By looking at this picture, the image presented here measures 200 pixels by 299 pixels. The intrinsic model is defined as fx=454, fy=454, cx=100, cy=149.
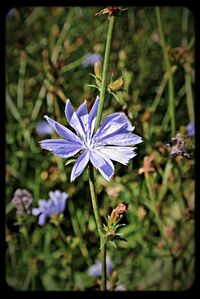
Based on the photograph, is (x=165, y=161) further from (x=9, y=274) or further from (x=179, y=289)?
(x=9, y=274)

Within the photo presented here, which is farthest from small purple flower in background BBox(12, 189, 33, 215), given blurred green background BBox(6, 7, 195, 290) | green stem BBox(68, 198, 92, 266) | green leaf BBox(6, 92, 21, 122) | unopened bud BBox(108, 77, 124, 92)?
unopened bud BBox(108, 77, 124, 92)

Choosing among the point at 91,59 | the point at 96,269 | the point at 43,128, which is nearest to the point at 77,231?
the point at 96,269

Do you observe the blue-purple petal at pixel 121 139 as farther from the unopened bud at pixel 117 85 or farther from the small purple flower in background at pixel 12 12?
the small purple flower in background at pixel 12 12

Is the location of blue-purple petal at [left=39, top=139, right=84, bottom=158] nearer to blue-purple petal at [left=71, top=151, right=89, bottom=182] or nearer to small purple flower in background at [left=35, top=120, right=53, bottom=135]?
blue-purple petal at [left=71, top=151, right=89, bottom=182]

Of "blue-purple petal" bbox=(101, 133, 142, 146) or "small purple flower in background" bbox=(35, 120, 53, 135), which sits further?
"small purple flower in background" bbox=(35, 120, 53, 135)

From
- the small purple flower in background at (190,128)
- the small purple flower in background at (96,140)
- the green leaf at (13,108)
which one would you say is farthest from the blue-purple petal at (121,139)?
the green leaf at (13,108)

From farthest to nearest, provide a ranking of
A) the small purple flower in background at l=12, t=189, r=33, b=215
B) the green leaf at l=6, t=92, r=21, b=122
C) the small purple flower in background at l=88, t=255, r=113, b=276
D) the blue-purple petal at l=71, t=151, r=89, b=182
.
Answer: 1. the green leaf at l=6, t=92, r=21, b=122
2. the small purple flower in background at l=88, t=255, r=113, b=276
3. the small purple flower in background at l=12, t=189, r=33, b=215
4. the blue-purple petal at l=71, t=151, r=89, b=182

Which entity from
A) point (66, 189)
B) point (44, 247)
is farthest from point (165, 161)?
point (44, 247)
